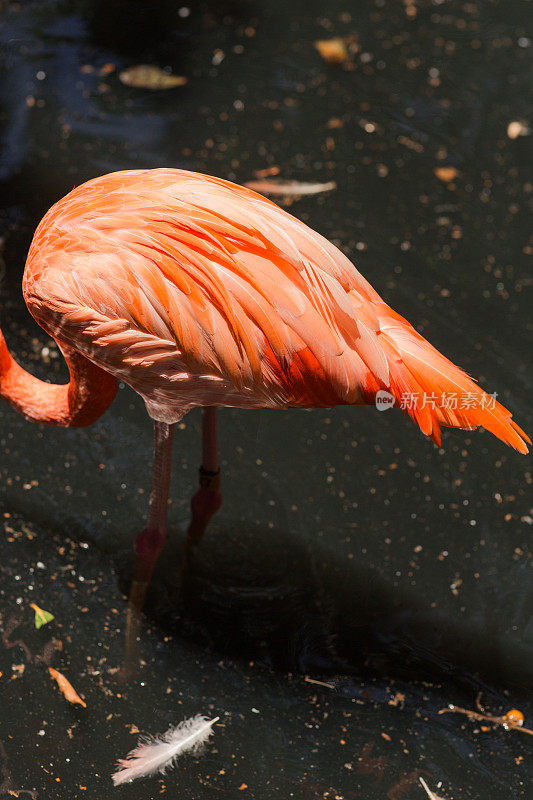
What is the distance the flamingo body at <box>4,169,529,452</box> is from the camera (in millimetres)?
1812

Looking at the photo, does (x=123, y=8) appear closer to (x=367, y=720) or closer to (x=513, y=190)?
(x=513, y=190)

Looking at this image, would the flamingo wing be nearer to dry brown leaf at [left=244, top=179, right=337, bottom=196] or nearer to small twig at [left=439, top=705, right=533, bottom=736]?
small twig at [left=439, top=705, right=533, bottom=736]

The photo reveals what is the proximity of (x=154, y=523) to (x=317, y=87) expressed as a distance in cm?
240

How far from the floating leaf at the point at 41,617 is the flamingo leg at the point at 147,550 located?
0.67 ft

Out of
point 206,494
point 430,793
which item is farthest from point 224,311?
point 430,793

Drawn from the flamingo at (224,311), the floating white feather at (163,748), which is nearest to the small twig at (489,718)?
the floating white feather at (163,748)

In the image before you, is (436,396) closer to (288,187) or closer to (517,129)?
(288,187)

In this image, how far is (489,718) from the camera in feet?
7.18

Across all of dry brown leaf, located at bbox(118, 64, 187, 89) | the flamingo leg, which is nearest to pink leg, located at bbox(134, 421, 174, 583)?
the flamingo leg

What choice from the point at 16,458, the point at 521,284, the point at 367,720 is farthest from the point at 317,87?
the point at 367,720

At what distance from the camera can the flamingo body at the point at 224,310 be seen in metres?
1.81

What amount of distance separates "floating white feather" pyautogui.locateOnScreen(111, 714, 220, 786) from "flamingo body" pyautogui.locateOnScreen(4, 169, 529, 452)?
817 millimetres

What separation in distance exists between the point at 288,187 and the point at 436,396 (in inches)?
69.3

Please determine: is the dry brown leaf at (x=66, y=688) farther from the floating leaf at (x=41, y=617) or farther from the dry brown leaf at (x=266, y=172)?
the dry brown leaf at (x=266, y=172)
